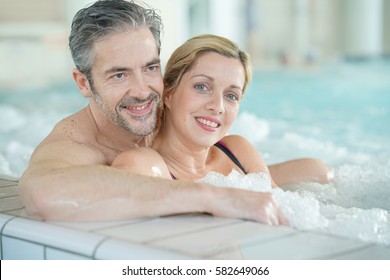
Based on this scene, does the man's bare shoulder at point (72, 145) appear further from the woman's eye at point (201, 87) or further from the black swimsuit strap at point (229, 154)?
the black swimsuit strap at point (229, 154)

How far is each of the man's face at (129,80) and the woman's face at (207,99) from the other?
0.11 metres

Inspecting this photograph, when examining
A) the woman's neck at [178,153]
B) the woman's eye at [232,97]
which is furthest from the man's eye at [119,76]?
the woman's eye at [232,97]

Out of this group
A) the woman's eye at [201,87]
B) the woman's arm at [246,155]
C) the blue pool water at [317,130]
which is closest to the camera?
the blue pool water at [317,130]

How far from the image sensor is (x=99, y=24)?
267 centimetres

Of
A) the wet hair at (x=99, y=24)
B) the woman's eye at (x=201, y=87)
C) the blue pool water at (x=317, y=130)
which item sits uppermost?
the wet hair at (x=99, y=24)

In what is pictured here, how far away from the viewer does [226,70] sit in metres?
2.79

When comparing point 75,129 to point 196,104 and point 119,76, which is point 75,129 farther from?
point 196,104

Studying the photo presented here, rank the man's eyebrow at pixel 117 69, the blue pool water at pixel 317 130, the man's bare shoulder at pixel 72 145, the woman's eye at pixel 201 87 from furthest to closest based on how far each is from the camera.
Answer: the woman's eye at pixel 201 87 → the man's eyebrow at pixel 117 69 → the man's bare shoulder at pixel 72 145 → the blue pool water at pixel 317 130

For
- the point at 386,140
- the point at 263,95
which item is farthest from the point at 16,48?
the point at 386,140

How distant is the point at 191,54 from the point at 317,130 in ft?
19.2

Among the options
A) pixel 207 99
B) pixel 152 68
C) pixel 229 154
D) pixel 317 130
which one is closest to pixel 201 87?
pixel 207 99

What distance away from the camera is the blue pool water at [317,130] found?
2342mm

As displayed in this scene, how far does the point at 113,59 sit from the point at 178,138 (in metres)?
0.46

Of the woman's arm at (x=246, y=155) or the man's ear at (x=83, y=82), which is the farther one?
the woman's arm at (x=246, y=155)
